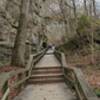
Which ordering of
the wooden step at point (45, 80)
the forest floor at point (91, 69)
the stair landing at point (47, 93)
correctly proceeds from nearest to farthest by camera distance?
the stair landing at point (47, 93)
the forest floor at point (91, 69)
the wooden step at point (45, 80)

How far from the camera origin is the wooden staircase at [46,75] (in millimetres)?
10246

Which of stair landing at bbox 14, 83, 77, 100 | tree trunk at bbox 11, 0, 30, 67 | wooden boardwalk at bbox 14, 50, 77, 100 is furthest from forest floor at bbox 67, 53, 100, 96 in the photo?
tree trunk at bbox 11, 0, 30, 67

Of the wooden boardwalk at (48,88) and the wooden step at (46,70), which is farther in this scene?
the wooden step at (46,70)

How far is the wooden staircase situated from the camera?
1025 centimetres

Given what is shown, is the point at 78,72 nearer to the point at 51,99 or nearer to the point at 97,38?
the point at 51,99

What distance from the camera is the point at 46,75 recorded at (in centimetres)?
1084

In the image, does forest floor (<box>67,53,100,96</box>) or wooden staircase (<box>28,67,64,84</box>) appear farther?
wooden staircase (<box>28,67,64,84</box>)

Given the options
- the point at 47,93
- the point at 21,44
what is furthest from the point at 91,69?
the point at 47,93

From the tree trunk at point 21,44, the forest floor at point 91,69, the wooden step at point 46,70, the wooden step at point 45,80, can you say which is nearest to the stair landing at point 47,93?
the wooden step at point 45,80

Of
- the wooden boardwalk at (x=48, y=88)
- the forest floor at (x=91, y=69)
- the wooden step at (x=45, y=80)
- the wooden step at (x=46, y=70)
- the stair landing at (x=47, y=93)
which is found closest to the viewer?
the stair landing at (x=47, y=93)

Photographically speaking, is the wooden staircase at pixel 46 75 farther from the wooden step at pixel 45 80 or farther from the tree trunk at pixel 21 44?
the tree trunk at pixel 21 44

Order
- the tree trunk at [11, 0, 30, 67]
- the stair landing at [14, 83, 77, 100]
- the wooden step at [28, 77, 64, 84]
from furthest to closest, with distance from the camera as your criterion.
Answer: the tree trunk at [11, 0, 30, 67] < the wooden step at [28, 77, 64, 84] < the stair landing at [14, 83, 77, 100]

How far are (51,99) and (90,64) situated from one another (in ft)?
22.9

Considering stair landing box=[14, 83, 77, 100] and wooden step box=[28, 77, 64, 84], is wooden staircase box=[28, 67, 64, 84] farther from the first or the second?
stair landing box=[14, 83, 77, 100]
